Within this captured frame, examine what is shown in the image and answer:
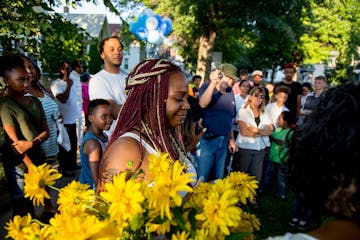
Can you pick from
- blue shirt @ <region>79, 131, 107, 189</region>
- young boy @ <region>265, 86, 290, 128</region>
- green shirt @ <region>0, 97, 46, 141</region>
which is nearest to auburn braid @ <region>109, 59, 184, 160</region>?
blue shirt @ <region>79, 131, 107, 189</region>

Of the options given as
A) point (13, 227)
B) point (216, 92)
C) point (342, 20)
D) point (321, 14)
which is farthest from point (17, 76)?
point (342, 20)

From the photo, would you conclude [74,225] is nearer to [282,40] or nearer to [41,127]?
[41,127]

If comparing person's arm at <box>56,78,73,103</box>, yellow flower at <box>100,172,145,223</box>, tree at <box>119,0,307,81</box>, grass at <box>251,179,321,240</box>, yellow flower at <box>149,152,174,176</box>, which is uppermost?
tree at <box>119,0,307,81</box>

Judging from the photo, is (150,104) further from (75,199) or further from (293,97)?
(293,97)

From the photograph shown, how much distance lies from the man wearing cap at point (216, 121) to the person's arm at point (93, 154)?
86.8 inches

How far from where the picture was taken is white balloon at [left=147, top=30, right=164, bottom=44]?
9531 mm

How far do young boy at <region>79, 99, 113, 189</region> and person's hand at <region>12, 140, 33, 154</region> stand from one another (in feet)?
2.02

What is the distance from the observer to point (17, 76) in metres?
3.22

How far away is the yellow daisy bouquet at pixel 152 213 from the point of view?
95 centimetres

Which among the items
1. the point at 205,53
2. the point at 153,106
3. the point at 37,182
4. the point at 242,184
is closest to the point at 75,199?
the point at 37,182

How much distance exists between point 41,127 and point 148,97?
Answer: 2161 millimetres

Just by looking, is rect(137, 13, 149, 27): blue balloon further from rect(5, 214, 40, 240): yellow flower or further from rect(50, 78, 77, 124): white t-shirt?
rect(5, 214, 40, 240): yellow flower

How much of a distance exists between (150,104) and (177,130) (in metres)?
0.32

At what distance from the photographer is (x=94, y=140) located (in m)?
3.05
